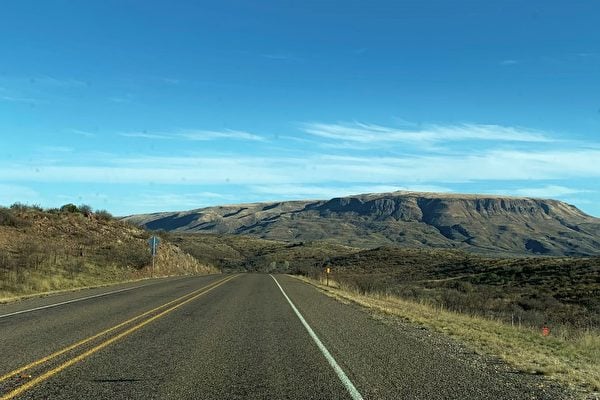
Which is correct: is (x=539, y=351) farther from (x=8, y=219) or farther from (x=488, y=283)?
(x=8, y=219)

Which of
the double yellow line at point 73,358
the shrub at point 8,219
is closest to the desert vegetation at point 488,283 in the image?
the double yellow line at point 73,358

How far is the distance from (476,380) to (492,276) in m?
50.3

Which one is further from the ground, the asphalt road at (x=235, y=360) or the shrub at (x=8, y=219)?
the shrub at (x=8, y=219)

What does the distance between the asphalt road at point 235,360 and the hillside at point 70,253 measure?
12518 millimetres

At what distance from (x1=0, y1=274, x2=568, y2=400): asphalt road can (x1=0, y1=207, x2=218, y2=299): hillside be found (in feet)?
41.1

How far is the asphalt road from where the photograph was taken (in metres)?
7.32

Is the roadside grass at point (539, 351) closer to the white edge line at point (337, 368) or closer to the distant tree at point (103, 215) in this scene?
the white edge line at point (337, 368)

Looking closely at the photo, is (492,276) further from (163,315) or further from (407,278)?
(163,315)

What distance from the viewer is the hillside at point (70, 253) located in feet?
96.5

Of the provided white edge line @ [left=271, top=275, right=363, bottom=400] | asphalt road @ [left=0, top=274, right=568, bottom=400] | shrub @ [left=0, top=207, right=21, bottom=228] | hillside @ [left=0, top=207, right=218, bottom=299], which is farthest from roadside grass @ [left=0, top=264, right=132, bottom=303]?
white edge line @ [left=271, top=275, right=363, bottom=400]

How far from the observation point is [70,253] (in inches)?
1628

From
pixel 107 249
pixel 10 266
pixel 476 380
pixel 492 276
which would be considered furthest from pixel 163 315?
pixel 492 276

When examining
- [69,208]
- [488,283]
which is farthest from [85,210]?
[488,283]

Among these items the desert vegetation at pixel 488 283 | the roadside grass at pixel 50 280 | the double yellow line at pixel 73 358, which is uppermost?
the double yellow line at pixel 73 358
